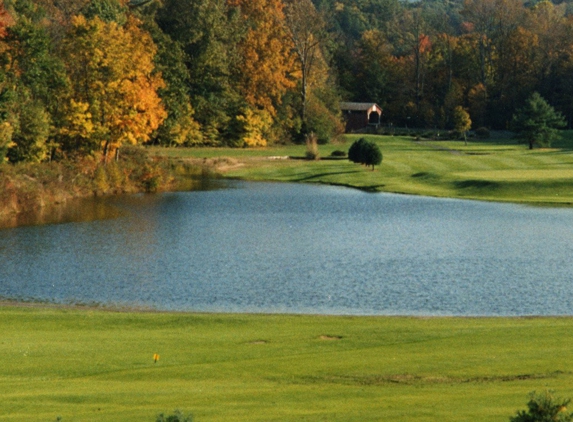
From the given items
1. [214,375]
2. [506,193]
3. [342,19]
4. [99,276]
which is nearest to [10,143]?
[99,276]

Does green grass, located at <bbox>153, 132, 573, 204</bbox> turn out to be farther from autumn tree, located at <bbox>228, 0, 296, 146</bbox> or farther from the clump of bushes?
autumn tree, located at <bbox>228, 0, 296, 146</bbox>

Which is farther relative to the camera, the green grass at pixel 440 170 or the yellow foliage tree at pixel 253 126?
the yellow foliage tree at pixel 253 126

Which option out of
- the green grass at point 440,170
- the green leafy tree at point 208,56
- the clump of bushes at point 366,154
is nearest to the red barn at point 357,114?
the green grass at point 440,170

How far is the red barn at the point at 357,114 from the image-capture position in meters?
121

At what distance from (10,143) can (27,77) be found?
8371 millimetres

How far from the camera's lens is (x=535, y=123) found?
8725 centimetres

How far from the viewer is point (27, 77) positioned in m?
59.0

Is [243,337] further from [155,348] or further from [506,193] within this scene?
[506,193]

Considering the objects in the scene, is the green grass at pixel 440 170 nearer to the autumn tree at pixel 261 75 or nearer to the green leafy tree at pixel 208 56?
the autumn tree at pixel 261 75

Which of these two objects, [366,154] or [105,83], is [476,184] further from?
[105,83]

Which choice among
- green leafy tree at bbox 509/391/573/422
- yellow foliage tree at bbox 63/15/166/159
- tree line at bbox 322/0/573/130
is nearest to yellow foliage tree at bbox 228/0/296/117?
tree line at bbox 322/0/573/130

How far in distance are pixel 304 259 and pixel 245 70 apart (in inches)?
2393

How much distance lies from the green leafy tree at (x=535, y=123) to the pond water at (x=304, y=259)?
1363 inches

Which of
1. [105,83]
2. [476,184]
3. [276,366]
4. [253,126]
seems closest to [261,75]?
[253,126]
